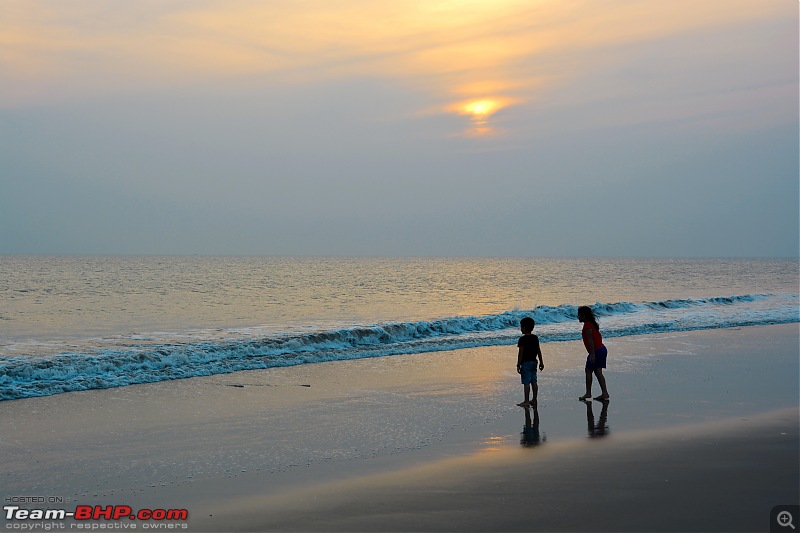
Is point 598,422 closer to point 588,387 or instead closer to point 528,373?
point 528,373

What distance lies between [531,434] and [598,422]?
1.45 m

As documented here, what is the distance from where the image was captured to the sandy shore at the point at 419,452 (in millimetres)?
6363

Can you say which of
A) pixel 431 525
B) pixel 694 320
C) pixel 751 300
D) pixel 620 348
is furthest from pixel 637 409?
pixel 751 300

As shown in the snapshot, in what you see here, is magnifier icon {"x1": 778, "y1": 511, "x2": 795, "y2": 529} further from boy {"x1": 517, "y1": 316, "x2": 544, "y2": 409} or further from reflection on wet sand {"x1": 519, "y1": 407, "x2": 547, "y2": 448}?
boy {"x1": 517, "y1": 316, "x2": 544, "y2": 409}

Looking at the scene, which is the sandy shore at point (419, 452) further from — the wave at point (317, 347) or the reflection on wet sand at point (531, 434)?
the wave at point (317, 347)

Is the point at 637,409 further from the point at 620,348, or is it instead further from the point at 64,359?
the point at 64,359

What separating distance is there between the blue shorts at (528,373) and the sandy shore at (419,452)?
20.0 inches

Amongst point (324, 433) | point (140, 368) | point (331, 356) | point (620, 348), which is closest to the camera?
point (324, 433)

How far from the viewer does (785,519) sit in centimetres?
618

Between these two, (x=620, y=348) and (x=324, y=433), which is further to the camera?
(x=620, y=348)

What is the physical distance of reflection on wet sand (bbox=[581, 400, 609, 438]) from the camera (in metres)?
9.59

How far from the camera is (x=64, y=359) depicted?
53.2 ft

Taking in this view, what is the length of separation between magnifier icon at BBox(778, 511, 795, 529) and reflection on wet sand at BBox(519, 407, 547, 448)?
3094 mm

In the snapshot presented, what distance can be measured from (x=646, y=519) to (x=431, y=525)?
76.9 inches
